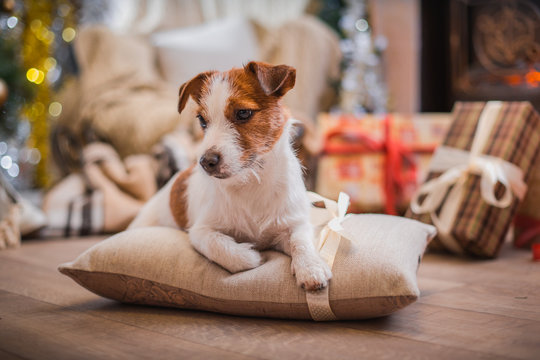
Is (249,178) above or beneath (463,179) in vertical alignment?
above

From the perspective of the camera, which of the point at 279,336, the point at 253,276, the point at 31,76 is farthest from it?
the point at 31,76

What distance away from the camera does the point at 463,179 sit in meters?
2.03

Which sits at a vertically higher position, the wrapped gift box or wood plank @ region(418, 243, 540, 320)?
the wrapped gift box

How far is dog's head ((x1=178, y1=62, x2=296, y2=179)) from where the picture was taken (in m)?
1.21

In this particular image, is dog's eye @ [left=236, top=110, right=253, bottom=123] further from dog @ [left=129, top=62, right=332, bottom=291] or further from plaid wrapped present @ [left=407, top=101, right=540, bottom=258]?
plaid wrapped present @ [left=407, top=101, right=540, bottom=258]

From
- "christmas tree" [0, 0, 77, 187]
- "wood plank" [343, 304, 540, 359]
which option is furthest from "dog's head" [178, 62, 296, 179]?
"christmas tree" [0, 0, 77, 187]

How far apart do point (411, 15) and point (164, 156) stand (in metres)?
2.34

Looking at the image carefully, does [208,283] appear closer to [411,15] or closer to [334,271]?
[334,271]

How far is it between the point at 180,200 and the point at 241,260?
0.41m

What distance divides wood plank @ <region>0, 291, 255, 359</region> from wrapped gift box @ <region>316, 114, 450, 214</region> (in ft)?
4.98

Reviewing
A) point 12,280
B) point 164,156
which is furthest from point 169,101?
point 12,280

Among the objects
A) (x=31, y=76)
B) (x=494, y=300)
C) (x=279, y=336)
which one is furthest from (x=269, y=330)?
(x=31, y=76)

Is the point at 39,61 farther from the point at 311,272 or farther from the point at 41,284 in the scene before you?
the point at 311,272

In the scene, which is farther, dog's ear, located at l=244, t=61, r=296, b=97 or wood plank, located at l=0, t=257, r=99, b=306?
wood plank, located at l=0, t=257, r=99, b=306
